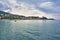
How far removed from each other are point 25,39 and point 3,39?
578 cm

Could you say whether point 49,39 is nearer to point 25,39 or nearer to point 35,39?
point 35,39

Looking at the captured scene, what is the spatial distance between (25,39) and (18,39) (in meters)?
1.84

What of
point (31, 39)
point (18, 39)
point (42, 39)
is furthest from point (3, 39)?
point (42, 39)

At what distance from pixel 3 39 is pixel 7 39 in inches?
46.2

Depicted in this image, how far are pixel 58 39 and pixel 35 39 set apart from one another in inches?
252

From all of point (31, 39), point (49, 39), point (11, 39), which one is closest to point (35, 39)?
point (31, 39)

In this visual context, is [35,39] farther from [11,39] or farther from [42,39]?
[11,39]

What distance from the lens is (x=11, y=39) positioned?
1436 inches

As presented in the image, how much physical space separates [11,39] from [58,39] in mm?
12762

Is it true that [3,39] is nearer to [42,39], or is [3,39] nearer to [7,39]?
[7,39]

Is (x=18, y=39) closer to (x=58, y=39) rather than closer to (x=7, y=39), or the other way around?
(x=7, y=39)

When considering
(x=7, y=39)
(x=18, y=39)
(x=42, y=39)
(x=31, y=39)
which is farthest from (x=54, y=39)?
(x=7, y=39)

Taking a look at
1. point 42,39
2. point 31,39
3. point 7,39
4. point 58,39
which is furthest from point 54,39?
point 7,39

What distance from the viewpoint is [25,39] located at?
121 feet
